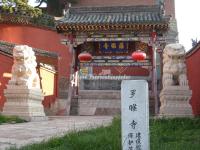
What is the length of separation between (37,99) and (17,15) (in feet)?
36.0

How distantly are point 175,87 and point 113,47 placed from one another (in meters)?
9.18

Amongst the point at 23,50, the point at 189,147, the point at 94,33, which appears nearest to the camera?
the point at 189,147

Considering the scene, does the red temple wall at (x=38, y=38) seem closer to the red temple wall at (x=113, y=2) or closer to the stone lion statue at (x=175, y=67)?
the red temple wall at (x=113, y=2)

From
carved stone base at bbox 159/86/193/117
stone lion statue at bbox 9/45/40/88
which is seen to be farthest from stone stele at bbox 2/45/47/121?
carved stone base at bbox 159/86/193/117

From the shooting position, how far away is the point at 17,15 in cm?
2269

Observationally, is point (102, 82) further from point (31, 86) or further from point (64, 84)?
point (31, 86)

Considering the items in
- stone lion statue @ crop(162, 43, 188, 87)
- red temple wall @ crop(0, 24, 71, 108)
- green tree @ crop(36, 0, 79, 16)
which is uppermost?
green tree @ crop(36, 0, 79, 16)

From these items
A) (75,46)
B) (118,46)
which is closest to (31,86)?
(75,46)

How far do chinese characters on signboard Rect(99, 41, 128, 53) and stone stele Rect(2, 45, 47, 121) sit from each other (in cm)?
783

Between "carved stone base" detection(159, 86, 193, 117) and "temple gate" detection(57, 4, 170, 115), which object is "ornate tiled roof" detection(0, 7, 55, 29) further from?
"carved stone base" detection(159, 86, 193, 117)

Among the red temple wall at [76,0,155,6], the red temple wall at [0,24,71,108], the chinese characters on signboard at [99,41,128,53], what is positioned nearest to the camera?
the chinese characters on signboard at [99,41,128,53]

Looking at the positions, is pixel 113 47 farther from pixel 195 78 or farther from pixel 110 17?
pixel 195 78

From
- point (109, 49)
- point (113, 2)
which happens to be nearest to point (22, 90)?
point (109, 49)

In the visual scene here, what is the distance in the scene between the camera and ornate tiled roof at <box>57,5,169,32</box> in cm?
1847
